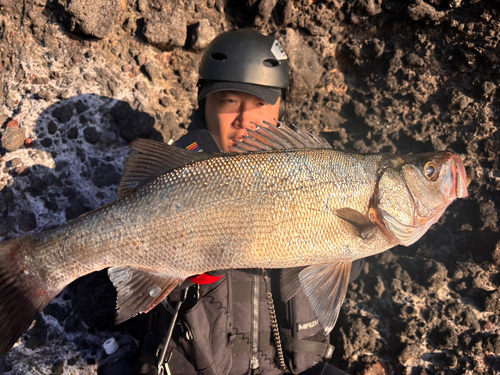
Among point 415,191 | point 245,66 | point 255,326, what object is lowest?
point 255,326

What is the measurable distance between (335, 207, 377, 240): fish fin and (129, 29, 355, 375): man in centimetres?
90

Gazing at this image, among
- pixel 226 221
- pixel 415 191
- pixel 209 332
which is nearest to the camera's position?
pixel 226 221

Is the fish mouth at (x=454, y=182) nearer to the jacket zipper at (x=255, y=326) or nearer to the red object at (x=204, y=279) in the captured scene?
the jacket zipper at (x=255, y=326)

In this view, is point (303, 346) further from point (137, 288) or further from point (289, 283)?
point (137, 288)

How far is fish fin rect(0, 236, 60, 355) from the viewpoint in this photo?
210cm

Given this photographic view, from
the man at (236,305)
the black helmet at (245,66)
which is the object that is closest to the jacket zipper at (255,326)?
the man at (236,305)

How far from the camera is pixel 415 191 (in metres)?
2.15

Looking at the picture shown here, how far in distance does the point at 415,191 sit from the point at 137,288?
208 cm

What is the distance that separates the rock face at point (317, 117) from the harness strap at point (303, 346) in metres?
0.31

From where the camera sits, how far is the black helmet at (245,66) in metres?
3.12

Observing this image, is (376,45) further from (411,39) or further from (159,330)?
(159,330)

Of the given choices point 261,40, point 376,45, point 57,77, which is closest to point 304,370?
point 261,40

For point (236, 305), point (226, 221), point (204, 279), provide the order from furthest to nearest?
point (236, 305), point (204, 279), point (226, 221)

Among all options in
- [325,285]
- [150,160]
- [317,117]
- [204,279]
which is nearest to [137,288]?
[204,279]
